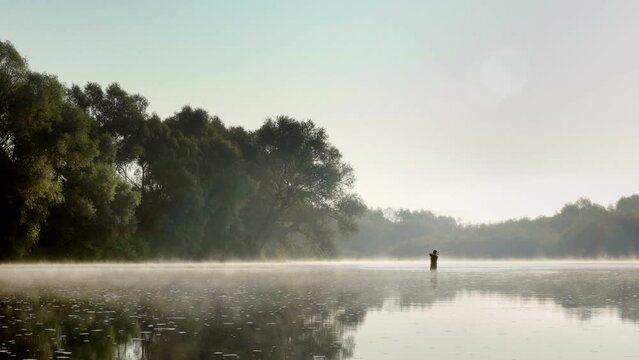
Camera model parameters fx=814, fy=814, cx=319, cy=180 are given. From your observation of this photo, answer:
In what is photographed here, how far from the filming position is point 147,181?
104m

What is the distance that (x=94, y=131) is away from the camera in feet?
288

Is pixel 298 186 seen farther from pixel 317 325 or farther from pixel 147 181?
pixel 317 325

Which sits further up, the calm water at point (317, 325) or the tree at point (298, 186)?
the tree at point (298, 186)

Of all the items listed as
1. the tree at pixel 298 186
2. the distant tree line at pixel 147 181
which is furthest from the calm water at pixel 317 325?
the tree at pixel 298 186

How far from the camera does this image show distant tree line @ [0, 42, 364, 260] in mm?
73500

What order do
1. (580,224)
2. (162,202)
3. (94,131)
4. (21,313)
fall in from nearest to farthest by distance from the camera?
1. (21,313)
2. (94,131)
3. (162,202)
4. (580,224)

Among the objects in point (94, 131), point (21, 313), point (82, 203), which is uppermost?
point (94, 131)

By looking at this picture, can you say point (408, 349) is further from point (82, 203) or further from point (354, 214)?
point (354, 214)

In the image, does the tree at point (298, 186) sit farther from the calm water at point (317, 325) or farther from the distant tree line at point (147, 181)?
the calm water at point (317, 325)

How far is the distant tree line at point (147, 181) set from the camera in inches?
2894

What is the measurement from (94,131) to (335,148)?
5226cm

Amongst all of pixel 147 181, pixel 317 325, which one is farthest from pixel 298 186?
pixel 317 325

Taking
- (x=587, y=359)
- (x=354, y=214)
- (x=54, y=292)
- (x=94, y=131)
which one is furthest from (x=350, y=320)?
(x=354, y=214)

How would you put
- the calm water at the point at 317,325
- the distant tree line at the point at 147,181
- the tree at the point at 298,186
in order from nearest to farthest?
the calm water at the point at 317,325
the distant tree line at the point at 147,181
the tree at the point at 298,186
